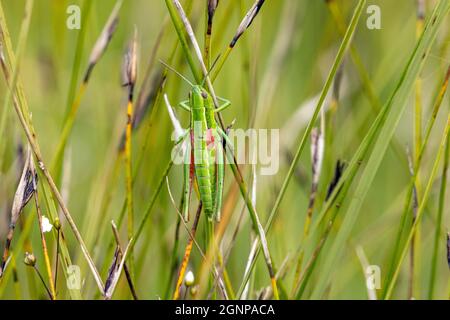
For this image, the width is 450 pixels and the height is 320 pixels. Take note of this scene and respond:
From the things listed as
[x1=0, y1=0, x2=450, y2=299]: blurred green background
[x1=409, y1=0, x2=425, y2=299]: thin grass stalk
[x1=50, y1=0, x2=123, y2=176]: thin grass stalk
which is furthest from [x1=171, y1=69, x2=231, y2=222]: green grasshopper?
[x1=409, y1=0, x2=425, y2=299]: thin grass stalk

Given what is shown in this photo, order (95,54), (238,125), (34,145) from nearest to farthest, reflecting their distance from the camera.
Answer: (34,145) → (95,54) → (238,125)

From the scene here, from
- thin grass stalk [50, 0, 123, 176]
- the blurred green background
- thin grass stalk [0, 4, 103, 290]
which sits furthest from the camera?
the blurred green background

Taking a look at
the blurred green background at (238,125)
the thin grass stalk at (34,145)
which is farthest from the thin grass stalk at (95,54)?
the thin grass stalk at (34,145)

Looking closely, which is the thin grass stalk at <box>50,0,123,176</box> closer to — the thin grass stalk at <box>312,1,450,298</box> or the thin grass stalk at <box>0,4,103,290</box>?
the thin grass stalk at <box>0,4,103,290</box>

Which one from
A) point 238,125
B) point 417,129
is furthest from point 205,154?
point 238,125

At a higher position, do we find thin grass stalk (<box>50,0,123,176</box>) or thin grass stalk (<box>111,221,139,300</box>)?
thin grass stalk (<box>50,0,123,176</box>)

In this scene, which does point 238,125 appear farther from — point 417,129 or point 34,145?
point 34,145

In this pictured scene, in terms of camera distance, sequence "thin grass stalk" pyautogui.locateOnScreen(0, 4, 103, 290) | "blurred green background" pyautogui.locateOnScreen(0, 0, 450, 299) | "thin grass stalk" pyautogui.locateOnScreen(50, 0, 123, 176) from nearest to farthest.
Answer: "thin grass stalk" pyautogui.locateOnScreen(0, 4, 103, 290) < "thin grass stalk" pyautogui.locateOnScreen(50, 0, 123, 176) < "blurred green background" pyautogui.locateOnScreen(0, 0, 450, 299)
